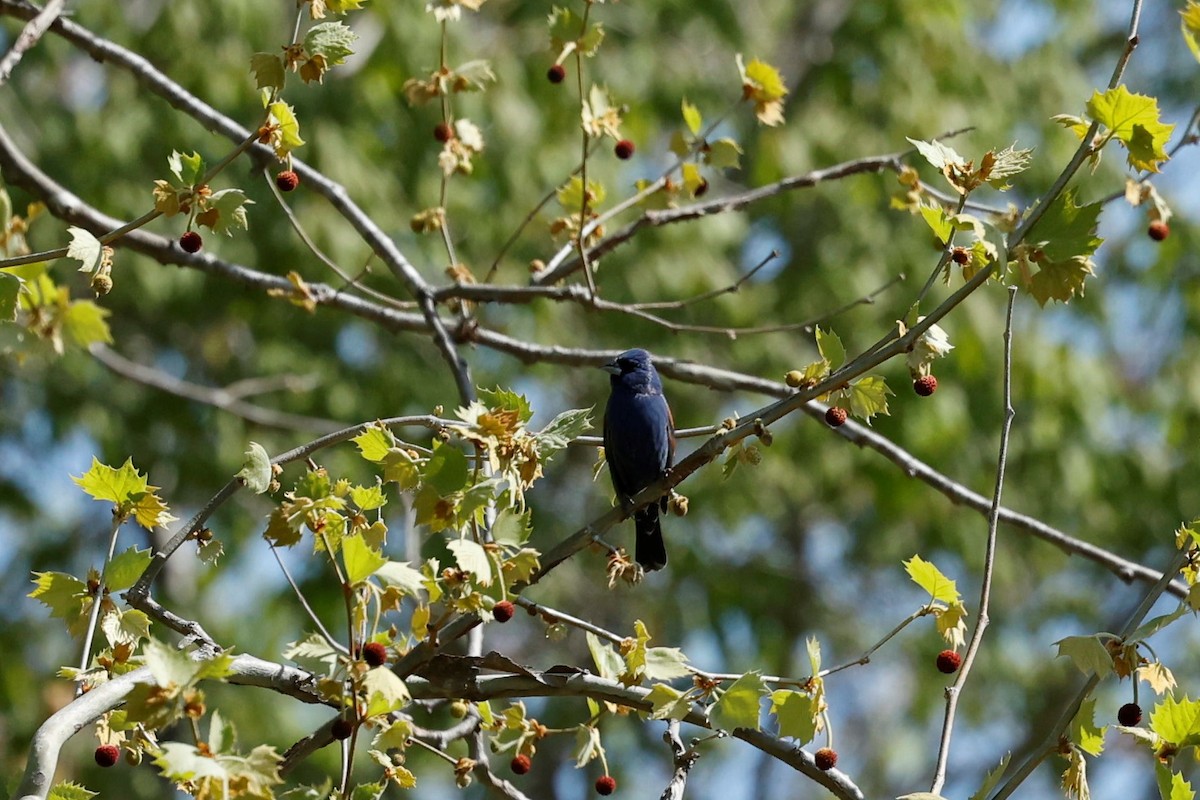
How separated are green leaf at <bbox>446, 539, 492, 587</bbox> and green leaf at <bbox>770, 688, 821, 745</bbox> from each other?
556mm

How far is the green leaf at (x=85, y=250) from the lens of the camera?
255 cm

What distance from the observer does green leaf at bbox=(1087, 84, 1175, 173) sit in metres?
2.48

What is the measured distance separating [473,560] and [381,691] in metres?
0.27

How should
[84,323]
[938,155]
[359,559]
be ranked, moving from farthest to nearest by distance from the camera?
[938,155]
[84,323]
[359,559]

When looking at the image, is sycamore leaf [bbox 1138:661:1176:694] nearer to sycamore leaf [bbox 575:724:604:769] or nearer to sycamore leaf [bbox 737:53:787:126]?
sycamore leaf [bbox 575:724:604:769]

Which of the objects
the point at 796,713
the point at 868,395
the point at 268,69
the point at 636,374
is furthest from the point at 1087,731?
the point at 636,374

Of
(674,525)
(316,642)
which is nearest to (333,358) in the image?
(674,525)

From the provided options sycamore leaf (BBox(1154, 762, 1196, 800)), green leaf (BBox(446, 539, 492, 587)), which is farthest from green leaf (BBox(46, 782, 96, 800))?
sycamore leaf (BBox(1154, 762, 1196, 800))

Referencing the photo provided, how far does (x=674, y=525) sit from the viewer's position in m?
10.3

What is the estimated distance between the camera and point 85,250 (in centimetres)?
258

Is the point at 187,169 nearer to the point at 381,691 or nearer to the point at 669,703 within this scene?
the point at 381,691

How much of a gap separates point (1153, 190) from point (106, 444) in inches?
238

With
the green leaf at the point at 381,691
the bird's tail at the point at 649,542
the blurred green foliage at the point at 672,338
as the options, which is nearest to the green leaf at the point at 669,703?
the green leaf at the point at 381,691

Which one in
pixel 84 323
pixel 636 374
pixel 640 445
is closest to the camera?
pixel 84 323
